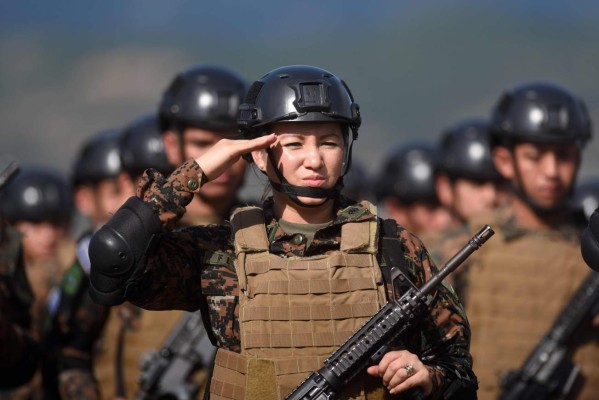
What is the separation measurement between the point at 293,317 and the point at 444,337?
0.59 meters

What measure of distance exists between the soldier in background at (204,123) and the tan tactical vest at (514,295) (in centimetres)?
164

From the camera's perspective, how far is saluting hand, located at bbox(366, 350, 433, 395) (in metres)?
6.20

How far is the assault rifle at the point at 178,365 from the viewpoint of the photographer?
9.19 meters

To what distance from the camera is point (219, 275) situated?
644 cm

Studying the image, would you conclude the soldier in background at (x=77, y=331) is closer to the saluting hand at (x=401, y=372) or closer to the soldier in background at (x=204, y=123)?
the soldier in background at (x=204, y=123)

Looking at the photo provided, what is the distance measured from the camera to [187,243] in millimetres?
6523

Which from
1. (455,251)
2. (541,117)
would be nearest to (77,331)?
(455,251)

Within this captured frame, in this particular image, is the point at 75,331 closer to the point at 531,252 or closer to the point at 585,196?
the point at 531,252

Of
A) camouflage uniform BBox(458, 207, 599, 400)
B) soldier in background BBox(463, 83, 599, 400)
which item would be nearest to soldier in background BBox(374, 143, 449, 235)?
soldier in background BBox(463, 83, 599, 400)

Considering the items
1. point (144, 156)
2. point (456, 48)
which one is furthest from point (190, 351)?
point (456, 48)

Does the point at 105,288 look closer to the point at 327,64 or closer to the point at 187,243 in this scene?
the point at 187,243

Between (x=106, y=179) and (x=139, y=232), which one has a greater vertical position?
(x=139, y=232)

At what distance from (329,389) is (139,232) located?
90 cm

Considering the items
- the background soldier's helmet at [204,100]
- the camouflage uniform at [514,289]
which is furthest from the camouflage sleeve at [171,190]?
the camouflage uniform at [514,289]
